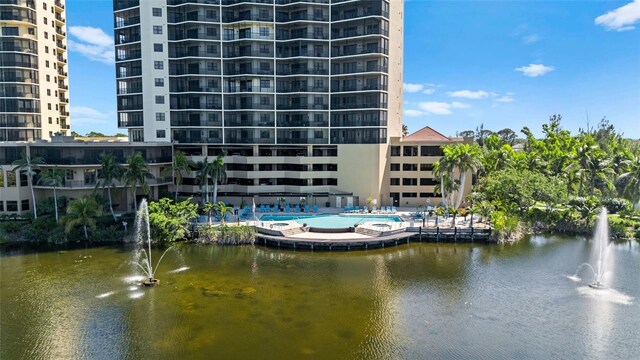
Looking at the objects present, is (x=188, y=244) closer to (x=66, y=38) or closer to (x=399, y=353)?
(x=399, y=353)

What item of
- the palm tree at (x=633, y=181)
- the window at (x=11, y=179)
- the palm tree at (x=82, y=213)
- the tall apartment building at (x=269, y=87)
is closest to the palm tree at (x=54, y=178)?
the window at (x=11, y=179)

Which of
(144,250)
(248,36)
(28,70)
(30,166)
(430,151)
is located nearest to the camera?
(144,250)

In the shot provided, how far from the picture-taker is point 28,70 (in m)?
Result: 76.1

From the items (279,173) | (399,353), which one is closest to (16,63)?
(279,173)

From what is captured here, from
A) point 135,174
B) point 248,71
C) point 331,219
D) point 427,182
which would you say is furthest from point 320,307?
point 248,71

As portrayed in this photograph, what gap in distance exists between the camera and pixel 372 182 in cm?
6581

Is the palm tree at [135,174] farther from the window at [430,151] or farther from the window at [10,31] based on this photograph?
the window at [10,31]

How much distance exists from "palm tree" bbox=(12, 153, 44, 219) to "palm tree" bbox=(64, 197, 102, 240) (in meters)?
7.14

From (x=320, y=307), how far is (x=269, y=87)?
44.7 metres

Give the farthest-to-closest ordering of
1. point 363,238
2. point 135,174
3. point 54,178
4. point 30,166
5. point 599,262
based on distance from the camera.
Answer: point 30,166, point 135,174, point 54,178, point 363,238, point 599,262

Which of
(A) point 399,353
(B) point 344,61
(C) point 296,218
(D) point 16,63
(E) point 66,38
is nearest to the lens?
(A) point 399,353

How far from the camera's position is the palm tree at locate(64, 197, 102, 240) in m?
49.4

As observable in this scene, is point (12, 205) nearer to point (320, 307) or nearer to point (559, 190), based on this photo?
point (320, 307)

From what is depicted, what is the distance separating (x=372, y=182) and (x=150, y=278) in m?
37.5
